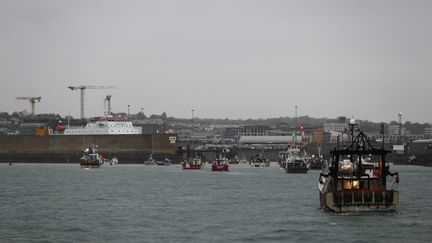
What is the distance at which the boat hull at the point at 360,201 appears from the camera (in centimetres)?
5709

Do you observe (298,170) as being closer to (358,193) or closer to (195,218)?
(358,193)

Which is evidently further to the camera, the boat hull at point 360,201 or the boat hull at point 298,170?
the boat hull at point 298,170

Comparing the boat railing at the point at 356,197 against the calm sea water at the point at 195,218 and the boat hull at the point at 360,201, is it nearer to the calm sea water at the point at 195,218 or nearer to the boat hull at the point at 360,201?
the boat hull at the point at 360,201

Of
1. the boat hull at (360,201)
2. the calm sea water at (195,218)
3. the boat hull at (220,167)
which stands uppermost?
the boat hull at (220,167)

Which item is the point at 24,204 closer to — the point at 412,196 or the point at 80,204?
the point at 80,204

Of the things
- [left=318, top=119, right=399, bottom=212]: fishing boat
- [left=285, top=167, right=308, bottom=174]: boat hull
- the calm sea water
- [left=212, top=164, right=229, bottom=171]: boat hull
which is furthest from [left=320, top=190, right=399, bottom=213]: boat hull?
[left=212, top=164, right=229, bottom=171]: boat hull

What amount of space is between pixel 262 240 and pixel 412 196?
1420 inches

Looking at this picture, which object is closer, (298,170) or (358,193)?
(358,193)

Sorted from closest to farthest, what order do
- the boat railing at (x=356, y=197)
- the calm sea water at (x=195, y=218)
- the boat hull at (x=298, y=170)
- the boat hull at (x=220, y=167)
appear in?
the calm sea water at (x=195, y=218)
the boat railing at (x=356, y=197)
the boat hull at (x=298, y=170)
the boat hull at (x=220, y=167)

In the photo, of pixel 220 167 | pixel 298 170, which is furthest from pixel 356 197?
pixel 220 167

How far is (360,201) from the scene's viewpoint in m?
57.2

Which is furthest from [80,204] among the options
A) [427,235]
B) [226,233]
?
[427,235]

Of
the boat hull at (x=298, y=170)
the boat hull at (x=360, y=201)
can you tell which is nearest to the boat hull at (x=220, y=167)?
the boat hull at (x=298, y=170)

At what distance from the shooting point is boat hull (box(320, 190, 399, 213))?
57.1m
